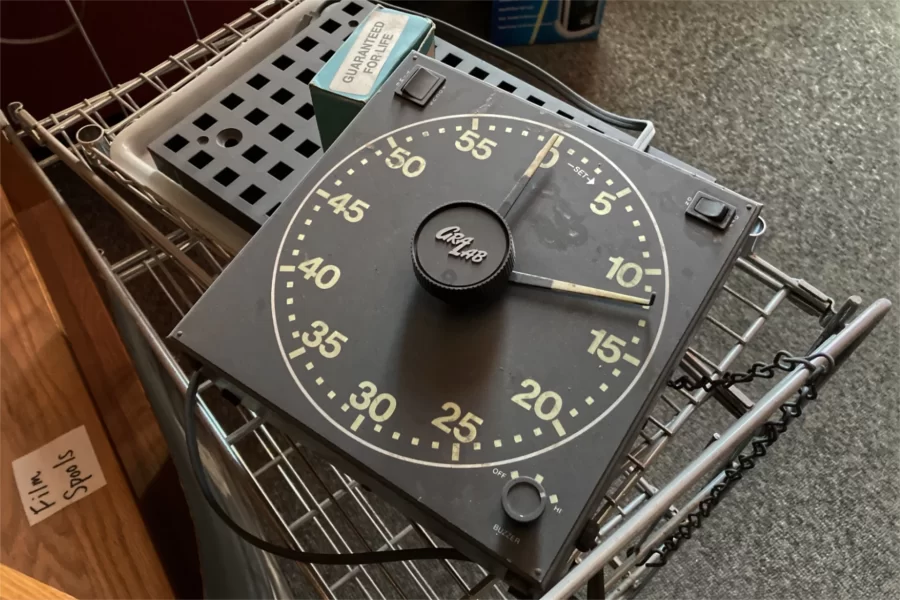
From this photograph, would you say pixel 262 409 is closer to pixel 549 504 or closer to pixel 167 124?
pixel 549 504

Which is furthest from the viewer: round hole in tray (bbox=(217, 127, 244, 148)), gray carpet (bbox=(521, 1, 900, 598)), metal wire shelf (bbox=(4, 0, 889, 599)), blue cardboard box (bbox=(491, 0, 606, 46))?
blue cardboard box (bbox=(491, 0, 606, 46))

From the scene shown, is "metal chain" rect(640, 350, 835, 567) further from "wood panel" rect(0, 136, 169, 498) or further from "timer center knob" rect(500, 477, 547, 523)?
"wood panel" rect(0, 136, 169, 498)

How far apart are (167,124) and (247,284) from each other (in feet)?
0.92

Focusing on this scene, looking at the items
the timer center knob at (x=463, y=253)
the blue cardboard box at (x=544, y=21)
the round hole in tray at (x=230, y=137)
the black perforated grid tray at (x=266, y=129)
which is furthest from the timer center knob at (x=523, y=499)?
the blue cardboard box at (x=544, y=21)

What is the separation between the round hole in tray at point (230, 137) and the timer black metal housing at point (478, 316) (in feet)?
0.55

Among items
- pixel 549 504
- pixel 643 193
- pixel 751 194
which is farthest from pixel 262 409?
pixel 751 194

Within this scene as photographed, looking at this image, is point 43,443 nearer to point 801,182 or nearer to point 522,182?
point 522,182

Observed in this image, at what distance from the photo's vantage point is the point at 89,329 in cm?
97

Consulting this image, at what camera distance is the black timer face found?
46cm

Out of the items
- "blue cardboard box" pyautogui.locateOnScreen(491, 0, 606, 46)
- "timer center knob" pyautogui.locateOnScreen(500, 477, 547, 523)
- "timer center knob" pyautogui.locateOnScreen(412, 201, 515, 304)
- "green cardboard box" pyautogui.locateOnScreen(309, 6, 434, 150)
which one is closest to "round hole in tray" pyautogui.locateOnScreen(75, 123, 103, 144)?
"green cardboard box" pyautogui.locateOnScreen(309, 6, 434, 150)

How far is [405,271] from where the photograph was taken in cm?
51

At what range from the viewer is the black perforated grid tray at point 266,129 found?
64cm

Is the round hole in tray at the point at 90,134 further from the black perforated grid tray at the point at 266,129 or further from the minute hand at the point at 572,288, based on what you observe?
the minute hand at the point at 572,288

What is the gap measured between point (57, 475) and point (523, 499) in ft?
1.83
